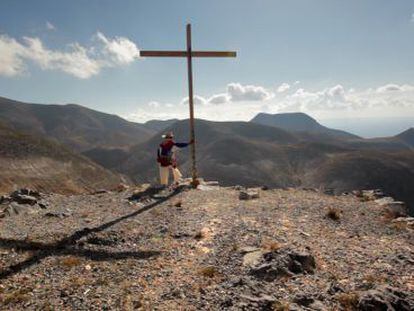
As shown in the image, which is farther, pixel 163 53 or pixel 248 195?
pixel 163 53

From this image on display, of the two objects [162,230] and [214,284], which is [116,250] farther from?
[214,284]

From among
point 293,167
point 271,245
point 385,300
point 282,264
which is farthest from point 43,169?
point 293,167

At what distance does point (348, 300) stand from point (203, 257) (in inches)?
180

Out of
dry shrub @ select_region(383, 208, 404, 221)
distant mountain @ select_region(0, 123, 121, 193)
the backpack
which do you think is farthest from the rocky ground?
distant mountain @ select_region(0, 123, 121, 193)

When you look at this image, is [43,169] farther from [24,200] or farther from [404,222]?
[404,222]

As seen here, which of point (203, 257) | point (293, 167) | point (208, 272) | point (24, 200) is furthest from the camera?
point (293, 167)

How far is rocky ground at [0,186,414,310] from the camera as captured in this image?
8562 mm

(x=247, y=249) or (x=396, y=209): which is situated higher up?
(x=247, y=249)

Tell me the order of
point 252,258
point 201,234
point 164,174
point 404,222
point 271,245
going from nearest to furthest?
point 252,258
point 271,245
point 201,234
point 404,222
point 164,174

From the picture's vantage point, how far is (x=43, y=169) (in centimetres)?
7388

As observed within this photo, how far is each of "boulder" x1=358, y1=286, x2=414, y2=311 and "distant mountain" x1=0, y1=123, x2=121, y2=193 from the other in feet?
192

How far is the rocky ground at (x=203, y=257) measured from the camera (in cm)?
856

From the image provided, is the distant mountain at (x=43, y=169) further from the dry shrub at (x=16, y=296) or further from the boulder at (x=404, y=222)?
the boulder at (x=404, y=222)

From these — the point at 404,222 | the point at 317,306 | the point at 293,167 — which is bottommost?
the point at 293,167
